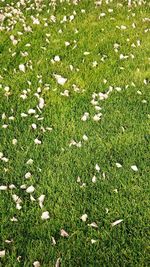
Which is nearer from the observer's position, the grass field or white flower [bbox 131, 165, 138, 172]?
the grass field

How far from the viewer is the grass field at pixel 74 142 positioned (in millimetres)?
3650

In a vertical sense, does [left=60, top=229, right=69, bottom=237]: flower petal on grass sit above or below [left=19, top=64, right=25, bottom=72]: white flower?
below

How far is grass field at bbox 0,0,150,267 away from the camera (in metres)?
3.65

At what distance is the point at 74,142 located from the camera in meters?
4.81

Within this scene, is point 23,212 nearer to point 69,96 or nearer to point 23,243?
point 23,243

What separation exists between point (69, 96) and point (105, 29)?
2.58 m

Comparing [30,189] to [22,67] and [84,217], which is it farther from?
[22,67]

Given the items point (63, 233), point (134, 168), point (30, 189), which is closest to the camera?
point (63, 233)

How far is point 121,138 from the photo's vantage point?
4910mm

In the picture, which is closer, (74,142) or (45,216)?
(45,216)

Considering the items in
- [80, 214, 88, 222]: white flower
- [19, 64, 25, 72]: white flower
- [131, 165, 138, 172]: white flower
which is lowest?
[80, 214, 88, 222]: white flower

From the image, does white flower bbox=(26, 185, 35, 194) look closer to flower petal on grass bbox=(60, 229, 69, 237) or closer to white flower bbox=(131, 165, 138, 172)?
flower petal on grass bbox=(60, 229, 69, 237)

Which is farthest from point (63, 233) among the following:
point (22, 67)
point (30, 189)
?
point (22, 67)

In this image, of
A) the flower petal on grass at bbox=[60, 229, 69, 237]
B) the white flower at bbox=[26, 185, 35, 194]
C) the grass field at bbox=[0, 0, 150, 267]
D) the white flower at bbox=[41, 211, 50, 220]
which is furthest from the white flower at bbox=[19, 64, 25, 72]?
the flower petal on grass at bbox=[60, 229, 69, 237]
